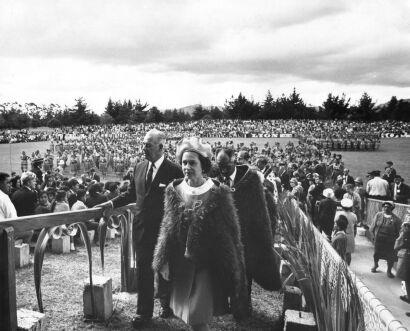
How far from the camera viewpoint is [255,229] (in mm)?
3701

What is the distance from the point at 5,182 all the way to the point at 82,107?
258ft

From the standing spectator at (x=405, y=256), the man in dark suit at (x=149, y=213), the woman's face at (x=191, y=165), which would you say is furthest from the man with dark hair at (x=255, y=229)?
the standing spectator at (x=405, y=256)

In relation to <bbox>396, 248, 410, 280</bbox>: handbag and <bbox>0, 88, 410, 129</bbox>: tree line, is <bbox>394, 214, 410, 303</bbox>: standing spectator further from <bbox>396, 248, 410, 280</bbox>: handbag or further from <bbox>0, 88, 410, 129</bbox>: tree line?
<bbox>0, 88, 410, 129</bbox>: tree line

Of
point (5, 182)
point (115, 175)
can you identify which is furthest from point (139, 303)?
point (115, 175)

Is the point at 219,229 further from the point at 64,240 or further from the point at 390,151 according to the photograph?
the point at 390,151

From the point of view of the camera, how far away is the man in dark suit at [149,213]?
339 cm

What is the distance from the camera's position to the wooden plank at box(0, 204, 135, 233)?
252cm

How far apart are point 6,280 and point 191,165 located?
1.39 meters

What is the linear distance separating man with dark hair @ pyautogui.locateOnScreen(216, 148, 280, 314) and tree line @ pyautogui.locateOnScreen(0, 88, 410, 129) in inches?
2776

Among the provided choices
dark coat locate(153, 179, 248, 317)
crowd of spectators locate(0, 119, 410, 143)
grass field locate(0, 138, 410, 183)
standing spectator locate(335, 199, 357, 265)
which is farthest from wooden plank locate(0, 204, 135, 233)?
crowd of spectators locate(0, 119, 410, 143)

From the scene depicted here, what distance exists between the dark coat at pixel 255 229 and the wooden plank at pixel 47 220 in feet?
4.24

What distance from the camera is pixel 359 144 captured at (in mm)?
39531

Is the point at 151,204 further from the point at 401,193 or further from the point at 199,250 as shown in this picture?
the point at 401,193

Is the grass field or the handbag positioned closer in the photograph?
the handbag
